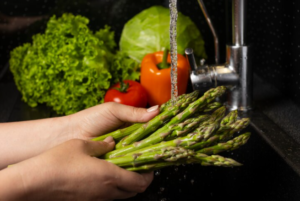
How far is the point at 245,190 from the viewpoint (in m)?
1.36

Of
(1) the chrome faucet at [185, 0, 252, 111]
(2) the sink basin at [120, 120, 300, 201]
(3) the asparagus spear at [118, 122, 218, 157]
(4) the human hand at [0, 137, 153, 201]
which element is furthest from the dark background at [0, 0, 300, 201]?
(4) the human hand at [0, 137, 153, 201]

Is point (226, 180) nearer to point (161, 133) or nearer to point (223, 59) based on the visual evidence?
point (161, 133)

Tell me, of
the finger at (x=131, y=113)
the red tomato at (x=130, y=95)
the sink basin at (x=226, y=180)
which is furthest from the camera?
the red tomato at (x=130, y=95)

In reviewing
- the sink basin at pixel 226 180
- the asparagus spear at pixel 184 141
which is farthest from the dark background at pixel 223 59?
the asparagus spear at pixel 184 141

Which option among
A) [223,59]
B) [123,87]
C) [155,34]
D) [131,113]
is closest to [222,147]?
[131,113]

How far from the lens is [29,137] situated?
1292 millimetres

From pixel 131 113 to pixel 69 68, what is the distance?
1.75 ft

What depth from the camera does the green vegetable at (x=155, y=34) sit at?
6.08 feet

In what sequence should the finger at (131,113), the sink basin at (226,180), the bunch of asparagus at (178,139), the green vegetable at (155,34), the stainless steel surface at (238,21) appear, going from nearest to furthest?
1. the bunch of asparagus at (178,139)
2. the finger at (131,113)
3. the sink basin at (226,180)
4. the stainless steel surface at (238,21)
5. the green vegetable at (155,34)

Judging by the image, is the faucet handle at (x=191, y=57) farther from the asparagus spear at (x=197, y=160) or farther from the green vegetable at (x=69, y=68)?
the asparagus spear at (x=197, y=160)

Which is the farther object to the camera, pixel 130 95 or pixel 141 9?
pixel 141 9

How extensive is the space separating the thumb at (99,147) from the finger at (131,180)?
0.10 meters

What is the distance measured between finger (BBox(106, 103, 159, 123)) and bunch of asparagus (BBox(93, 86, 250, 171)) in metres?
0.02

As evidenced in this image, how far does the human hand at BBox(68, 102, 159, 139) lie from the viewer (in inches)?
46.1
